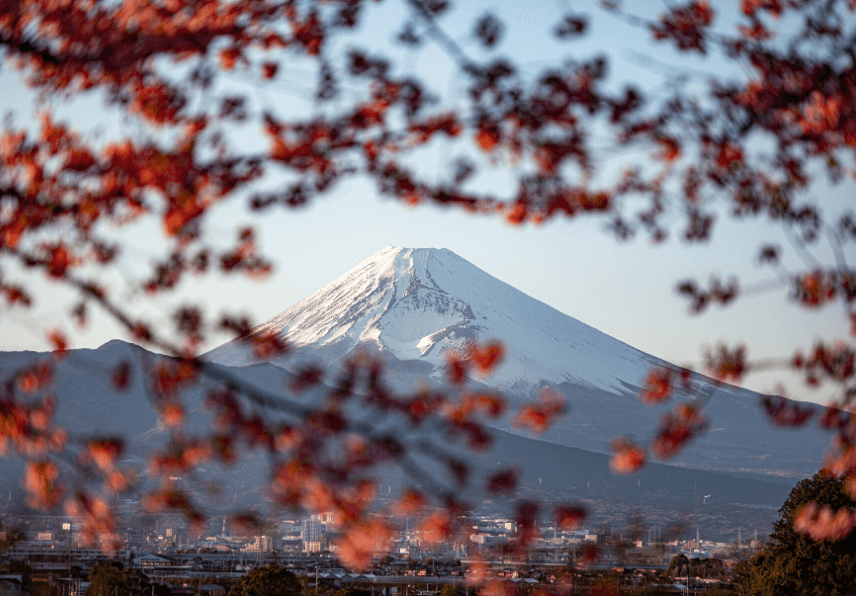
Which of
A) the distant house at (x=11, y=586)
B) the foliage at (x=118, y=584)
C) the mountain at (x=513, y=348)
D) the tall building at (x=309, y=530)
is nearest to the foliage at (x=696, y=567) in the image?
the foliage at (x=118, y=584)

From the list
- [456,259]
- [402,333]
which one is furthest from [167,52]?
[456,259]

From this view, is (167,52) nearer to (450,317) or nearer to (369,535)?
(369,535)

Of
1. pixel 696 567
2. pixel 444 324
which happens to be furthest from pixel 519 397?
pixel 696 567

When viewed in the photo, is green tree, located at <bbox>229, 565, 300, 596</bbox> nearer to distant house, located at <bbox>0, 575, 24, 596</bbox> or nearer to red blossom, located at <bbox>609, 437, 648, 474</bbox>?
distant house, located at <bbox>0, 575, 24, 596</bbox>

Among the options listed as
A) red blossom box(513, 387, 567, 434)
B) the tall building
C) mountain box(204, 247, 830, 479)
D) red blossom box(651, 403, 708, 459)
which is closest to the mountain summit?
mountain box(204, 247, 830, 479)

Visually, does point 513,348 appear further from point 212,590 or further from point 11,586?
point 11,586

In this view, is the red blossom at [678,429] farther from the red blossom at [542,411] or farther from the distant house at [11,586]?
the distant house at [11,586]
